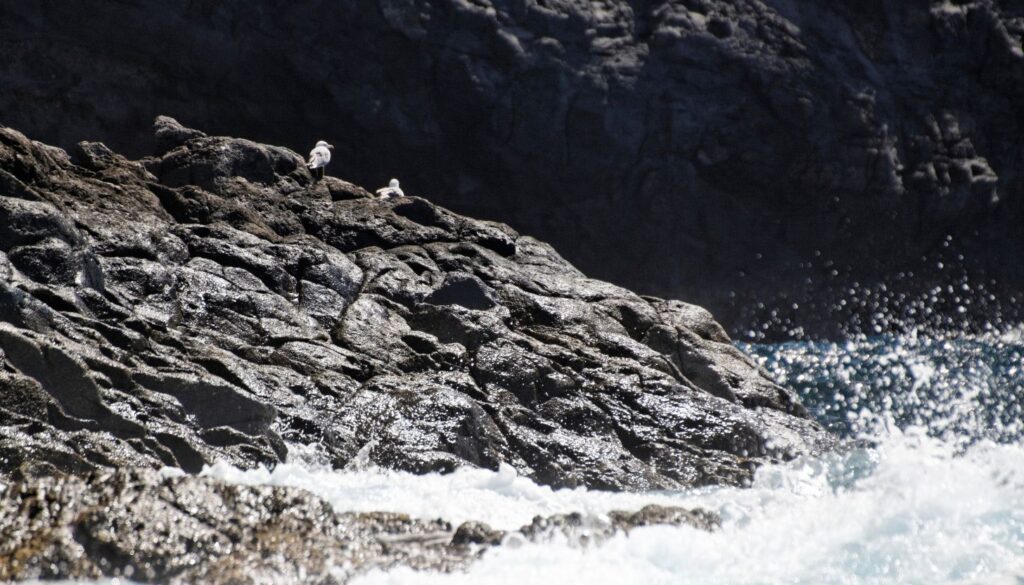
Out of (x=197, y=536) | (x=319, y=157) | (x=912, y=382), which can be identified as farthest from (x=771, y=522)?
(x=912, y=382)

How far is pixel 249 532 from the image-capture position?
27.1 feet

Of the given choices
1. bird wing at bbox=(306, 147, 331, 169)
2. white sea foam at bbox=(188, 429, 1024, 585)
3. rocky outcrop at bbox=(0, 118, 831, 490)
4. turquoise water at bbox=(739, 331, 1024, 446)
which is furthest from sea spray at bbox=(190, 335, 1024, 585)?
bird wing at bbox=(306, 147, 331, 169)

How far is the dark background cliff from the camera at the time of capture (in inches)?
1458

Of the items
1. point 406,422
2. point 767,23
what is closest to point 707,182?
point 767,23

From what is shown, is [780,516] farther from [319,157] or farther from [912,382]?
[912,382]

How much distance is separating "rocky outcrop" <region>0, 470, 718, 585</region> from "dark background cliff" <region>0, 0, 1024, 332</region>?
3040cm

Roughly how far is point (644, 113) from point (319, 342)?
85.3 ft

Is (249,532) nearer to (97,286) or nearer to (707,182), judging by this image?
(97,286)

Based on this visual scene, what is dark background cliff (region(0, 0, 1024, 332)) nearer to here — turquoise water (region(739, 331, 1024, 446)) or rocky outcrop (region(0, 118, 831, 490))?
turquoise water (region(739, 331, 1024, 446))

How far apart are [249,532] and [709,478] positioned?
8.83 metres

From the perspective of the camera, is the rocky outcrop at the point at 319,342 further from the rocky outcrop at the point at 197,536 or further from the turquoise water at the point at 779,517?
the rocky outcrop at the point at 197,536

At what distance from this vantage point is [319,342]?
51.9ft

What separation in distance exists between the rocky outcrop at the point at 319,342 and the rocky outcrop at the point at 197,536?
278 centimetres

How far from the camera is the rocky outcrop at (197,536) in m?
7.71
